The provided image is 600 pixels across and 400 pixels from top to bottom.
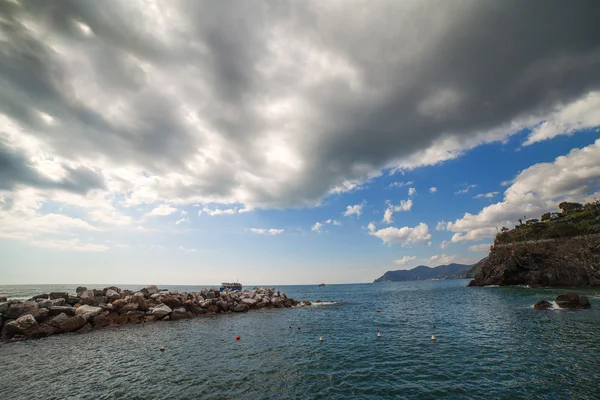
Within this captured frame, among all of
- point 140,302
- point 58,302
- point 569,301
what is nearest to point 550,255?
point 569,301

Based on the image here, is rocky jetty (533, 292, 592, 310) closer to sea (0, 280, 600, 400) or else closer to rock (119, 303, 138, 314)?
sea (0, 280, 600, 400)

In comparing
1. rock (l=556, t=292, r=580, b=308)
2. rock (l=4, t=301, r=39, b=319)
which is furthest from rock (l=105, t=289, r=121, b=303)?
rock (l=556, t=292, r=580, b=308)

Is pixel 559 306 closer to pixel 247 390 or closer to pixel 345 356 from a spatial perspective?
pixel 345 356

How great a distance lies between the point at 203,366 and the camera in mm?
18438

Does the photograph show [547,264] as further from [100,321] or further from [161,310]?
[100,321]

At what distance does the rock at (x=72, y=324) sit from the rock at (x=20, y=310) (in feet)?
11.8

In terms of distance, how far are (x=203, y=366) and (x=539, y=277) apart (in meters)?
105

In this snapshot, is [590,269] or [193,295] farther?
[590,269]

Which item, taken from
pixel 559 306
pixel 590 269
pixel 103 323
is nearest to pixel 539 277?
pixel 590 269

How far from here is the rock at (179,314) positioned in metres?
37.4

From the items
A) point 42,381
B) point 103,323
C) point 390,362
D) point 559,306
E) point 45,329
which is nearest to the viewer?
point 42,381

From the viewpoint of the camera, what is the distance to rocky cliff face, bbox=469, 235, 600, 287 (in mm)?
71812

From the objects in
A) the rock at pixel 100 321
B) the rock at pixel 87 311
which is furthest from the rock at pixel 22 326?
the rock at pixel 100 321

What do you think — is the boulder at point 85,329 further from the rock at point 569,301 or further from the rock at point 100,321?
the rock at point 569,301
